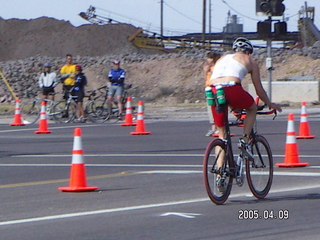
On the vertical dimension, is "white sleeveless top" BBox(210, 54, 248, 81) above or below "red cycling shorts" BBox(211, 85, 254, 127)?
above

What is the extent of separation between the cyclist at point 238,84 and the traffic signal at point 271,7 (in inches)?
630

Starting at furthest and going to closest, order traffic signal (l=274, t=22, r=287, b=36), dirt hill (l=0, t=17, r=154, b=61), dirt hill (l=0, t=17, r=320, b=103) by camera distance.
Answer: dirt hill (l=0, t=17, r=154, b=61) → dirt hill (l=0, t=17, r=320, b=103) → traffic signal (l=274, t=22, r=287, b=36)

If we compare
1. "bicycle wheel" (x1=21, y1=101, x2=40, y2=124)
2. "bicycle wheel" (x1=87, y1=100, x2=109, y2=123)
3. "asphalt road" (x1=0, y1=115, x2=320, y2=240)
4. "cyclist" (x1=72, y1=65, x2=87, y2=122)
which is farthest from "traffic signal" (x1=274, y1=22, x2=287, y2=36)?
"asphalt road" (x1=0, y1=115, x2=320, y2=240)

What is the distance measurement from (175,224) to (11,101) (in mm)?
39838

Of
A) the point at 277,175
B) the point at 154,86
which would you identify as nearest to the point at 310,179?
the point at 277,175

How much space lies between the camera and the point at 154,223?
9016mm

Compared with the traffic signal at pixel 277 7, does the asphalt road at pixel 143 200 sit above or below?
below

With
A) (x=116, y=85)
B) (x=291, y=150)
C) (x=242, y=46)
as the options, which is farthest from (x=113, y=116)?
(x=242, y=46)

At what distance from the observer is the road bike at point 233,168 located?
993cm

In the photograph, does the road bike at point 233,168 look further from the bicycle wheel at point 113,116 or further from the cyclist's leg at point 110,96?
the bicycle wheel at point 113,116

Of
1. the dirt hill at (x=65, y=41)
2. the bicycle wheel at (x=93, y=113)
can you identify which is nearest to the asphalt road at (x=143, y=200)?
the bicycle wheel at (x=93, y=113)

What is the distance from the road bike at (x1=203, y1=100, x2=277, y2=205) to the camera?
32.6 ft

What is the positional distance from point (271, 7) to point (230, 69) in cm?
1647

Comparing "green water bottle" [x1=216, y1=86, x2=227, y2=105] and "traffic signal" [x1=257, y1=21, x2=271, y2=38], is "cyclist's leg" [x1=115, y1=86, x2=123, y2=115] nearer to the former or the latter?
"traffic signal" [x1=257, y1=21, x2=271, y2=38]
